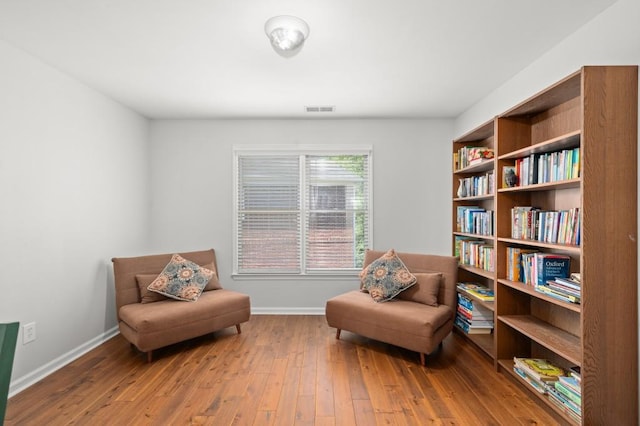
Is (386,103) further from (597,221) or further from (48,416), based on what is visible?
(48,416)

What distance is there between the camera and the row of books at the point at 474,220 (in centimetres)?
305

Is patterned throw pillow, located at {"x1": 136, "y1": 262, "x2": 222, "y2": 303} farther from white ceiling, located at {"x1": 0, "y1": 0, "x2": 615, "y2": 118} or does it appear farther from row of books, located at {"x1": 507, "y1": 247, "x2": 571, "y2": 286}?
row of books, located at {"x1": 507, "y1": 247, "x2": 571, "y2": 286}

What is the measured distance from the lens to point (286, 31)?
204 centimetres

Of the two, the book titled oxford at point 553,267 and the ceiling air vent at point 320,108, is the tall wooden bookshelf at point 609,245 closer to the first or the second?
the book titled oxford at point 553,267

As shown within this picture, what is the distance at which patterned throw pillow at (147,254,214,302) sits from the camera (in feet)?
10.6

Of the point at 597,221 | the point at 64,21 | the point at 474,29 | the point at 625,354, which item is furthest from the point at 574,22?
the point at 64,21

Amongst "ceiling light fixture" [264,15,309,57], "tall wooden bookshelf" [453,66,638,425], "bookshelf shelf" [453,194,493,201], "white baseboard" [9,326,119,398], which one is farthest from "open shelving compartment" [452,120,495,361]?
"white baseboard" [9,326,119,398]

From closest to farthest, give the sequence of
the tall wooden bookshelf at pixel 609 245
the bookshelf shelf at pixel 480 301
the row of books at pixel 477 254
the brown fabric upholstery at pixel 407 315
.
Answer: the tall wooden bookshelf at pixel 609 245
the brown fabric upholstery at pixel 407 315
the bookshelf shelf at pixel 480 301
the row of books at pixel 477 254

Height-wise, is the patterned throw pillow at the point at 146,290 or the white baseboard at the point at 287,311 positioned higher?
the patterned throw pillow at the point at 146,290

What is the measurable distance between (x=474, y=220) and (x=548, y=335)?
1341mm

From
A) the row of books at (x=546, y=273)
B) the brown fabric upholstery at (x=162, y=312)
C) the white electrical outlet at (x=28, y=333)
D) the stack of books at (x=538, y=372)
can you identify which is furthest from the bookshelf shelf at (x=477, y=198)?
the white electrical outlet at (x=28, y=333)

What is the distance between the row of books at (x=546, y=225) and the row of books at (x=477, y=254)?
46 cm

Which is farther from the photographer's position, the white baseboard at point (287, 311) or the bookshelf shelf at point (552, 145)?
the white baseboard at point (287, 311)

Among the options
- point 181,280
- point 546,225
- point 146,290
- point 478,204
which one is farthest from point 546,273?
point 146,290
